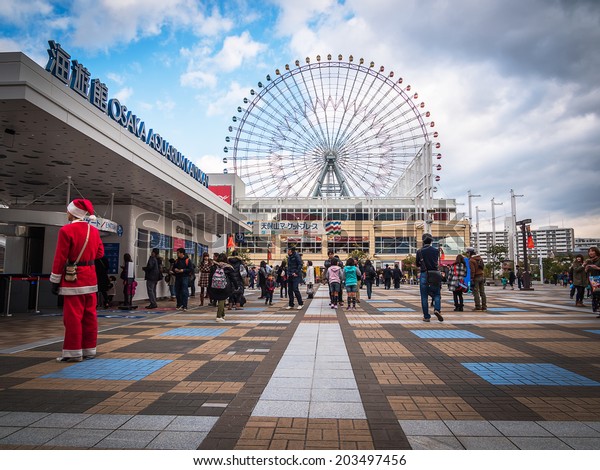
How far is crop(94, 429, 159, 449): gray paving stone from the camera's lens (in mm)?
2627

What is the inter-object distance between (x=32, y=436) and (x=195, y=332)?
4924 millimetres

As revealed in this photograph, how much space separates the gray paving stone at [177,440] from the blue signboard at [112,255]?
14.1 meters

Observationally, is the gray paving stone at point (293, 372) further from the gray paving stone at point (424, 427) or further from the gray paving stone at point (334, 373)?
the gray paving stone at point (424, 427)

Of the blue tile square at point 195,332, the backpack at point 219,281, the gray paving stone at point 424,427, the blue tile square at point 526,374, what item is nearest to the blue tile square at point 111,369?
the blue tile square at point 195,332

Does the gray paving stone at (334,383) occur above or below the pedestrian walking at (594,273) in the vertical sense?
below

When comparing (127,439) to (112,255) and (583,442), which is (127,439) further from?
(112,255)

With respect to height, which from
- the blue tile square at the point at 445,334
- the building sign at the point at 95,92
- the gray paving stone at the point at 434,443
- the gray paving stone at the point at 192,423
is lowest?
the blue tile square at the point at 445,334

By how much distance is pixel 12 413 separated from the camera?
322 centimetres

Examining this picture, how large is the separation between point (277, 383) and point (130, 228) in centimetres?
1381

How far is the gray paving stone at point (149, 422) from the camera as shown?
2.93 meters

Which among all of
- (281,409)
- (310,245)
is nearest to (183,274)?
(281,409)

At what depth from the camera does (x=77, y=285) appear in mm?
5312

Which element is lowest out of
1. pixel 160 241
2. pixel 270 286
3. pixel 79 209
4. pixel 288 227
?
pixel 270 286
